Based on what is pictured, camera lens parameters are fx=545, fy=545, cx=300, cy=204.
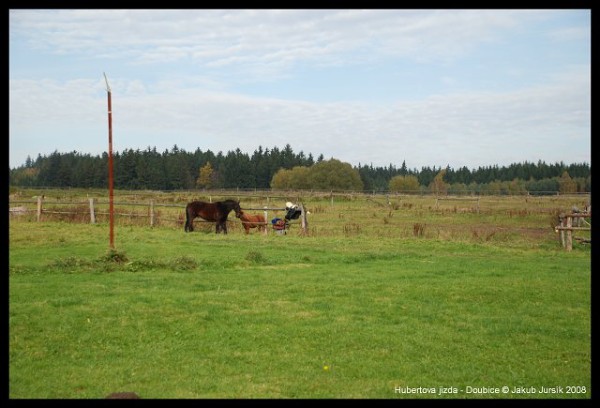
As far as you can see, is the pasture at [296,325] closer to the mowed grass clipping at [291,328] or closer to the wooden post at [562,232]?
the mowed grass clipping at [291,328]

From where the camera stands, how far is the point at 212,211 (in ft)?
69.2

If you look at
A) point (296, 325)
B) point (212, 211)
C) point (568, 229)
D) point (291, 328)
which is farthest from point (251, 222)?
point (291, 328)

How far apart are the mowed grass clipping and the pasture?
2 cm

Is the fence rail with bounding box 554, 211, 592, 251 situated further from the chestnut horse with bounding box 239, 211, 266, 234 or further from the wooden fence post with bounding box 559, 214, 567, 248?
the chestnut horse with bounding box 239, 211, 266, 234

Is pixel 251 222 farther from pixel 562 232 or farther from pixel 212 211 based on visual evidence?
pixel 562 232

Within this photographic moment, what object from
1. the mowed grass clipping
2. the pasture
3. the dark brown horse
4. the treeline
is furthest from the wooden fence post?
the treeline

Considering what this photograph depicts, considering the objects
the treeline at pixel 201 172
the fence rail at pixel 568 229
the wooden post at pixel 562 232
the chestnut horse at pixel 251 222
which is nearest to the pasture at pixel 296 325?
the fence rail at pixel 568 229

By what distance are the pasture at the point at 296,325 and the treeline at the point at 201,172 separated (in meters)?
37.9

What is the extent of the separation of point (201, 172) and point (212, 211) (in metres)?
68.5

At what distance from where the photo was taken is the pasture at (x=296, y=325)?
5.12m

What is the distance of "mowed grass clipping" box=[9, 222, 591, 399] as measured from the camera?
514 centimetres

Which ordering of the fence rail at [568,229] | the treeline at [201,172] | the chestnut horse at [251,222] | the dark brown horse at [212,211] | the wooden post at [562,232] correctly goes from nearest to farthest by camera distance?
the fence rail at [568,229], the wooden post at [562,232], the chestnut horse at [251,222], the dark brown horse at [212,211], the treeline at [201,172]

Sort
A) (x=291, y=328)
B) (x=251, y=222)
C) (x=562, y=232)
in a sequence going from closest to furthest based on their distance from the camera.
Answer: (x=291, y=328), (x=562, y=232), (x=251, y=222)
